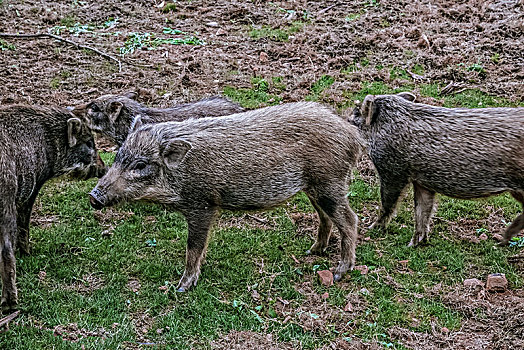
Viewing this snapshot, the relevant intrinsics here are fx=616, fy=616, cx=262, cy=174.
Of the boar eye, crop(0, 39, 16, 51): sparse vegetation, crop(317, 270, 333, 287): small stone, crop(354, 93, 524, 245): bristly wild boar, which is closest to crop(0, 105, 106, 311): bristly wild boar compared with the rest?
the boar eye

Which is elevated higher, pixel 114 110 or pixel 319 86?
pixel 114 110

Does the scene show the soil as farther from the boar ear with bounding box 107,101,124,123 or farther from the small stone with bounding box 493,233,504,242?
the small stone with bounding box 493,233,504,242

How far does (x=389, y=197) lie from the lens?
6.72 metres

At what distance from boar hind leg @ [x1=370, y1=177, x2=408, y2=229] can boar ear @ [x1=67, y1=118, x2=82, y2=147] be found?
3.31 m

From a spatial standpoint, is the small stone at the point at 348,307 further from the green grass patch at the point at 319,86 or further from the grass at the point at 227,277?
the green grass patch at the point at 319,86

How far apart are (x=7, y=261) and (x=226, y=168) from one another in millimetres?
2066

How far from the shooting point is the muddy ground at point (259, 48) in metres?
10.1

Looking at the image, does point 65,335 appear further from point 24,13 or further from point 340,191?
point 24,13

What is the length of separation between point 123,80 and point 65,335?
6064mm

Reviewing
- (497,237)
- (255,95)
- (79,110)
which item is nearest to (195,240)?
(79,110)

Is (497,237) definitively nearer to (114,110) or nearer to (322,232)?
(322,232)

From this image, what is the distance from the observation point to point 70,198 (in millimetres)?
7461

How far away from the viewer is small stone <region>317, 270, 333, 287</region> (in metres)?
5.89

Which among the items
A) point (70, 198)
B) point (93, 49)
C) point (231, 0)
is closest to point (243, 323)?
point (70, 198)
